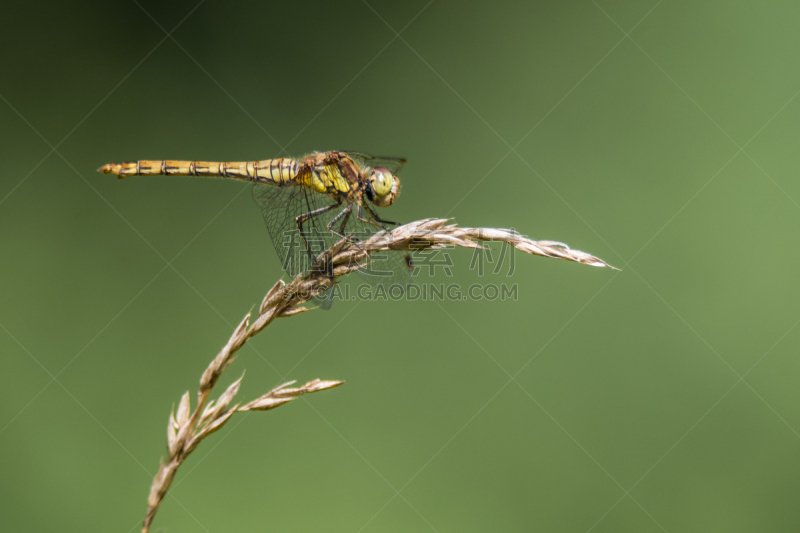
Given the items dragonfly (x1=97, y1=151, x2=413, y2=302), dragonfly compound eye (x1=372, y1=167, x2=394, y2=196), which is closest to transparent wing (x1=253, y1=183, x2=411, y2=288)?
dragonfly (x1=97, y1=151, x2=413, y2=302)

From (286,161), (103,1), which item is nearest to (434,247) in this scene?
(286,161)

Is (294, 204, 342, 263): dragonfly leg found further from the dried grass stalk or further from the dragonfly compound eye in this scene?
the dried grass stalk

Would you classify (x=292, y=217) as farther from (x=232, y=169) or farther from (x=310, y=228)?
(x=232, y=169)

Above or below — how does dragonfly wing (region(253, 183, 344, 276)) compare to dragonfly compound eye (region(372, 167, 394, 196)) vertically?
below

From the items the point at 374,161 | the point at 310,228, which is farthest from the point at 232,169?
the point at 374,161

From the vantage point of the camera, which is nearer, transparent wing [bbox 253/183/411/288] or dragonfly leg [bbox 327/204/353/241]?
transparent wing [bbox 253/183/411/288]

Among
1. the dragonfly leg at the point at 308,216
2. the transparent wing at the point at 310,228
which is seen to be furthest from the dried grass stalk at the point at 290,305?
the dragonfly leg at the point at 308,216

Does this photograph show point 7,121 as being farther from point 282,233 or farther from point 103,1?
A: point 282,233
